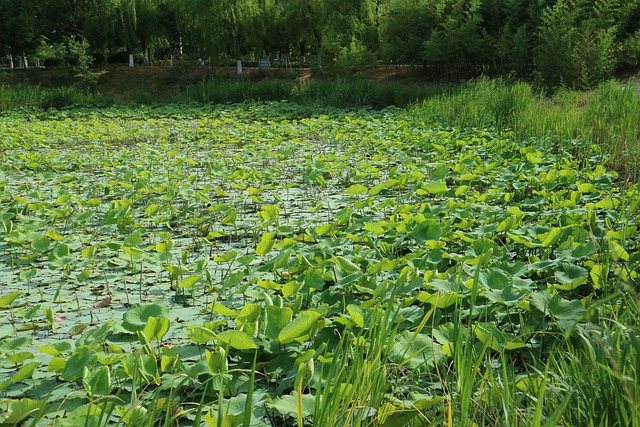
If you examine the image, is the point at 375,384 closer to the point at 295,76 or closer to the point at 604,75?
the point at 604,75

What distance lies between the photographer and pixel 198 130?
761 centimetres

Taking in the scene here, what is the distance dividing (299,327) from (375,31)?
63.0ft

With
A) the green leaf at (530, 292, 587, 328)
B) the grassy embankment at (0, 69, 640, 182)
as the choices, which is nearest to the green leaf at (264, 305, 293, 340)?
the green leaf at (530, 292, 587, 328)

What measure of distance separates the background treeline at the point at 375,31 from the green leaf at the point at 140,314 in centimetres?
1031

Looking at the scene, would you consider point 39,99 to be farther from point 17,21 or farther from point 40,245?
point 40,245

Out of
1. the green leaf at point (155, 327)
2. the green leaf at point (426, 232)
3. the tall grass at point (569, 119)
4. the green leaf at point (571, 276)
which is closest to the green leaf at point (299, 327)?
the green leaf at point (155, 327)

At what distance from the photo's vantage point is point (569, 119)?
202 inches

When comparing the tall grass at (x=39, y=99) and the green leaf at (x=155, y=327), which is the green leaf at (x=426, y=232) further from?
the tall grass at (x=39, y=99)

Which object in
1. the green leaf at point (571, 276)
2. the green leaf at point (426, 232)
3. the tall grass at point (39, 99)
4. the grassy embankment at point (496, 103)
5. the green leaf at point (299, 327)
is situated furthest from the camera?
the tall grass at point (39, 99)

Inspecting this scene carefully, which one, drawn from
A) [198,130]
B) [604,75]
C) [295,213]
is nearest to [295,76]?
[604,75]

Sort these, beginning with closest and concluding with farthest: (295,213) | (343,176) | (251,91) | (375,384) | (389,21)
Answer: (375,384) → (295,213) → (343,176) → (251,91) → (389,21)

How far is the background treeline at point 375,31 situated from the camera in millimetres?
12016

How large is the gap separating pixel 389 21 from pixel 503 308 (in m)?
16.5

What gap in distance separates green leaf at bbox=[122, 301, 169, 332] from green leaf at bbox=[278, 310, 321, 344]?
43 centimetres
